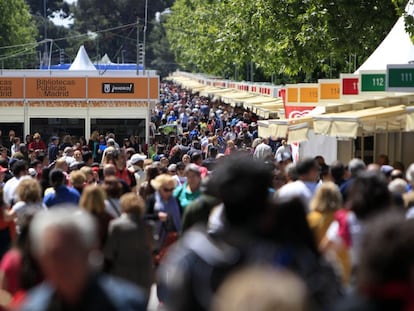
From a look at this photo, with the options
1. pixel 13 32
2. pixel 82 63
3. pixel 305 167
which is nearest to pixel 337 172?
pixel 305 167

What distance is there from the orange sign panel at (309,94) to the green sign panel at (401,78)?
6703 millimetres

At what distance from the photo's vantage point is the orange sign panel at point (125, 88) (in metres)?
31.2

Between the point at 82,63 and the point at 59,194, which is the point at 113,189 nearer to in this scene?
the point at 59,194

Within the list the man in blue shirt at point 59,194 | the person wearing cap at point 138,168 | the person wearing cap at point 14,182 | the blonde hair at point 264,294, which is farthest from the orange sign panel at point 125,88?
the blonde hair at point 264,294

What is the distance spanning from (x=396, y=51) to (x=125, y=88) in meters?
10.7

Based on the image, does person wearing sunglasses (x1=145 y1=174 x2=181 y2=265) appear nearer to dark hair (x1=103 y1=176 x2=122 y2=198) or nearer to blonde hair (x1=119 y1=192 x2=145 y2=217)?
dark hair (x1=103 y1=176 x2=122 y2=198)

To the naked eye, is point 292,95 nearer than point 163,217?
No

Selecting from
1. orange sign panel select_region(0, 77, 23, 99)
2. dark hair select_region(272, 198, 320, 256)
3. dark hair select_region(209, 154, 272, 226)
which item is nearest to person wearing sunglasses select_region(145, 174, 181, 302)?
dark hair select_region(272, 198, 320, 256)

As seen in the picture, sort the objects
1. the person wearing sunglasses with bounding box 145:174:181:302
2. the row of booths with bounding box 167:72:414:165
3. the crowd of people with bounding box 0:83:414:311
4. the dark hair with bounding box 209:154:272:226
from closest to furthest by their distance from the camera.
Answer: the crowd of people with bounding box 0:83:414:311 → the dark hair with bounding box 209:154:272:226 → the person wearing sunglasses with bounding box 145:174:181:302 → the row of booths with bounding box 167:72:414:165

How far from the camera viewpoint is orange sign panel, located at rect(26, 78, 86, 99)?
31703mm

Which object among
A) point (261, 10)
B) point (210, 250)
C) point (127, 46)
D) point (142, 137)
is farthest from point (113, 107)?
point (127, 46)

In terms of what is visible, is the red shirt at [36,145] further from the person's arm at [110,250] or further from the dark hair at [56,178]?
the person's arm at [110,250]

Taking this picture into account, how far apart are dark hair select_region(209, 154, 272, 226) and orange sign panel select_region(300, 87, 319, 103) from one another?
19310 mm

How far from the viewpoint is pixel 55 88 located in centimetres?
3175
